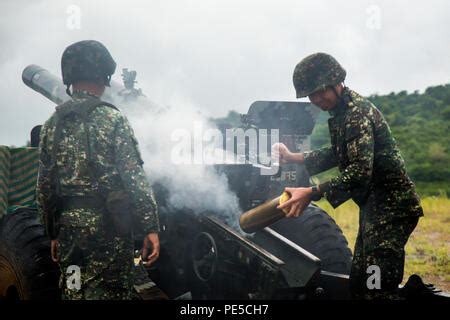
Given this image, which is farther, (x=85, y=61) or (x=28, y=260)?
(x=28, y=260)

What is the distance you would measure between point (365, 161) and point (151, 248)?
4.73 ft

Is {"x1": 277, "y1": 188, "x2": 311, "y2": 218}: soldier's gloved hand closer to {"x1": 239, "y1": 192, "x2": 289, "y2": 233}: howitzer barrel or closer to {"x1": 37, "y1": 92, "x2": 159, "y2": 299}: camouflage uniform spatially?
{"x1": 239, "y1": 192, "x2": 289, "y2": 233}: howitzer barrel

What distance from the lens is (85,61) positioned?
3406 millimetres

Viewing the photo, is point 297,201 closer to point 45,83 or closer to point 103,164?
point 103,164

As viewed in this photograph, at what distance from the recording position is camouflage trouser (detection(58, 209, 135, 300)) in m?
3.19

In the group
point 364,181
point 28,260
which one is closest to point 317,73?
point 364,181

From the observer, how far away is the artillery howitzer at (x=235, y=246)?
13.1 ft

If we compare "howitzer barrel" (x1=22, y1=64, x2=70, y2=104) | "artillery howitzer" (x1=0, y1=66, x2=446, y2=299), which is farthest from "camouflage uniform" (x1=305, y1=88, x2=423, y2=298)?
"howitzer barrel" (x1=22, y1=64, x2=70, y2=104)

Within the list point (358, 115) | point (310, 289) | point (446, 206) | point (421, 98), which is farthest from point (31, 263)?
point (421, 98)

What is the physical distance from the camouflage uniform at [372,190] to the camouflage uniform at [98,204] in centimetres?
121

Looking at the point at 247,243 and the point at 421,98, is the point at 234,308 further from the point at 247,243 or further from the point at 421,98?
the point at 421,98

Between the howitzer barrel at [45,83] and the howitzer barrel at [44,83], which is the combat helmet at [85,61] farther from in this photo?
the howitzer barrel at [44,83]

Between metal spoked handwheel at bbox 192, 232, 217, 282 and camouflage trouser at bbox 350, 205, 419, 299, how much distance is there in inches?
50.7

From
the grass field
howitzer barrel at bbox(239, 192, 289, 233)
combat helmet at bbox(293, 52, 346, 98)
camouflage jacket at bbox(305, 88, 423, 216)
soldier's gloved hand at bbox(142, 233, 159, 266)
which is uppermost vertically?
combat helmet at bbox(293, 52, 346, 98)
